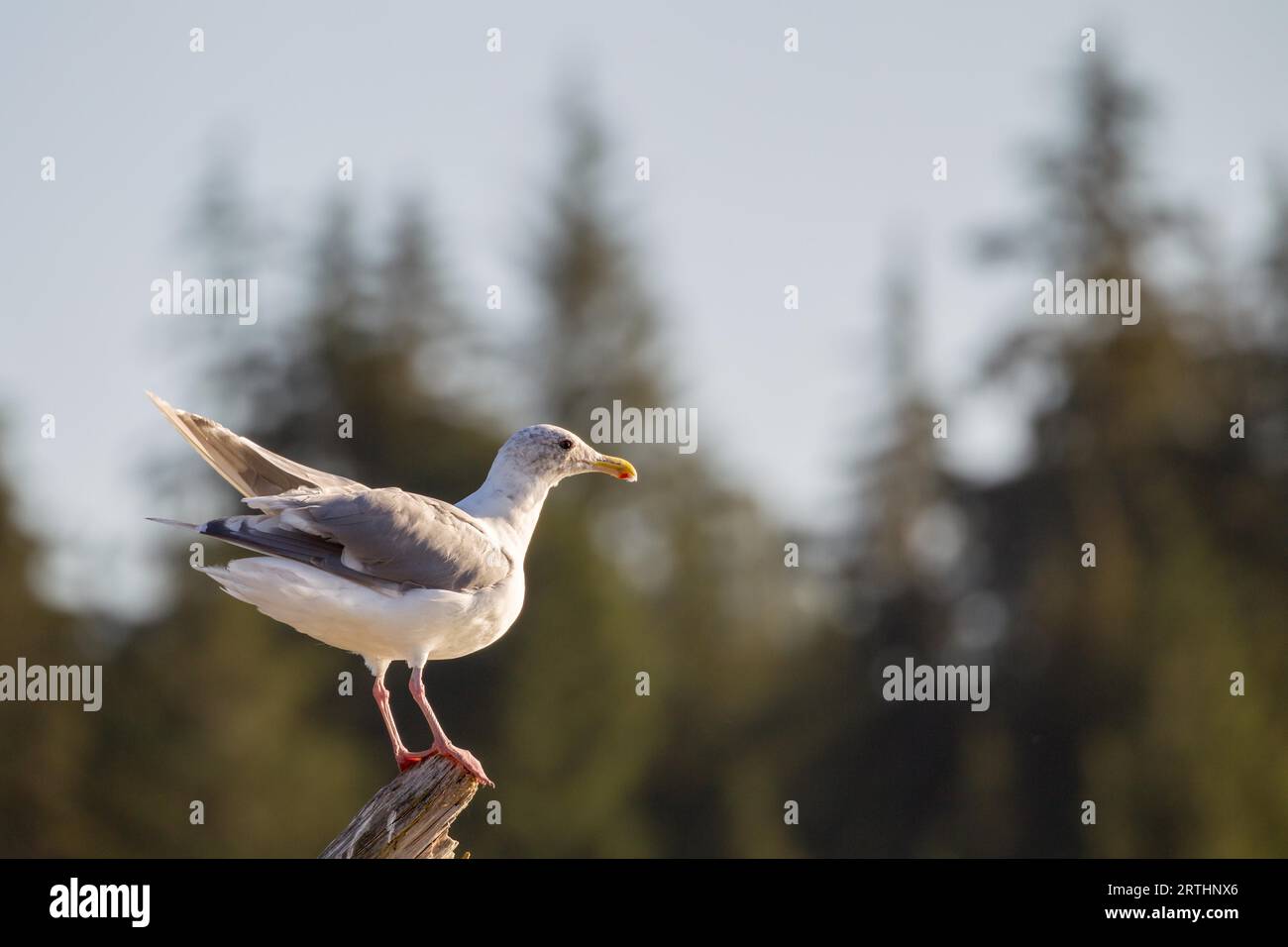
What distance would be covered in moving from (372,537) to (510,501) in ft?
3.73

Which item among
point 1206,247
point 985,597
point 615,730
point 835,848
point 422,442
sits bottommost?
point 835,848

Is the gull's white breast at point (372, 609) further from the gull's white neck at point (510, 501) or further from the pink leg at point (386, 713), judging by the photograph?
the gull's white neck at point (510, 501)

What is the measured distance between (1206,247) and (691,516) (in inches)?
574

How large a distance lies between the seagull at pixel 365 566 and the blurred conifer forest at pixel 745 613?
26.8 meters

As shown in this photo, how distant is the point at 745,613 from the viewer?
4794cm

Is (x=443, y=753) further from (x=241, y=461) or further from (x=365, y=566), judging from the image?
(x=241, y=461)

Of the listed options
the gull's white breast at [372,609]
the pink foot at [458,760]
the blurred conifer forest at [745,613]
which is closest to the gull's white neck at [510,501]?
the gull's white breast at [372,609]

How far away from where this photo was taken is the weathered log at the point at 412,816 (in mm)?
6902

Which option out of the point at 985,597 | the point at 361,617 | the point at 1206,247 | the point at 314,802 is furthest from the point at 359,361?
the point at 361,617

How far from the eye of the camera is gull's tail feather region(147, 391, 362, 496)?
735 centimetres

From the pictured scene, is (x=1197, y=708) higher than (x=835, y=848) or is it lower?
higher

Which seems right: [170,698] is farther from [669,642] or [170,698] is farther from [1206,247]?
[1206,247]

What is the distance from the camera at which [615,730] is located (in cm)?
4081

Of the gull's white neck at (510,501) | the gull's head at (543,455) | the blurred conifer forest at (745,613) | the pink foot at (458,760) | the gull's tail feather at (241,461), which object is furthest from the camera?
the blurred conifer forest at (745,613)
